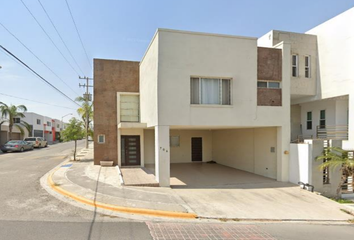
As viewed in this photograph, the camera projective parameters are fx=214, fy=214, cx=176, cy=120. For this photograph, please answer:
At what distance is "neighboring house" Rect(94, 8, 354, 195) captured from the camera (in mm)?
10328

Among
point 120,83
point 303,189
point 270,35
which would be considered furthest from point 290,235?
point 120,83

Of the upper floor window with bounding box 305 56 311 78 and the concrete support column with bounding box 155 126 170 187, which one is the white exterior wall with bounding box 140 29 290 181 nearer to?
the concrete support column with bounding box 155 126 170 187

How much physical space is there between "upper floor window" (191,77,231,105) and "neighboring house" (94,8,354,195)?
0.05 meters

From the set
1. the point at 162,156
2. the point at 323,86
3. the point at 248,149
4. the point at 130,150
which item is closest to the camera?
the point at 162,156

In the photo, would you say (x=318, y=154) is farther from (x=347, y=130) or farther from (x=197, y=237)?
(x=197, y=237)

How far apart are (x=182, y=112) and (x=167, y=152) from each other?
2.06 m

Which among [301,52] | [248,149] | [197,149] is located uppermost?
[301,52]

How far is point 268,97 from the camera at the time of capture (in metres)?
11.5

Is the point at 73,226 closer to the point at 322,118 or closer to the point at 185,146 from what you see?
the point at 185,146

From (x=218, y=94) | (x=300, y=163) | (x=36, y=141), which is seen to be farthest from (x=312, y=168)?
(x=36, y=141)

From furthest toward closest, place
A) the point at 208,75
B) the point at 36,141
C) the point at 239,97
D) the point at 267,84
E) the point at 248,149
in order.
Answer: the point at 36,141 → the point at 248,149 → the point at 267,84 → the point at 239,97 → the point at 208,75

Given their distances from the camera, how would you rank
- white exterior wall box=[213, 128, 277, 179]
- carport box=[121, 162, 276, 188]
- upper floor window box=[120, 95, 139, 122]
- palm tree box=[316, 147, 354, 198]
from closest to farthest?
palm tree box=[316, 147, 354, 198]
carport box=[121, 162, 276, 188]
white exterior wall box=[213, 128, 277, 179]
upper floor window box=[120, 95, 139, 122]

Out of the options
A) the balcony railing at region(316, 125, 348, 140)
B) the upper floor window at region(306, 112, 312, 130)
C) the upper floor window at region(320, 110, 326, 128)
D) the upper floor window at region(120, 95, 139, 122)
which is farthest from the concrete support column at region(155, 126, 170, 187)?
the upper floor window at region(306, 112, 312, 130)

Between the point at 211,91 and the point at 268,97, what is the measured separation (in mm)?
3239
